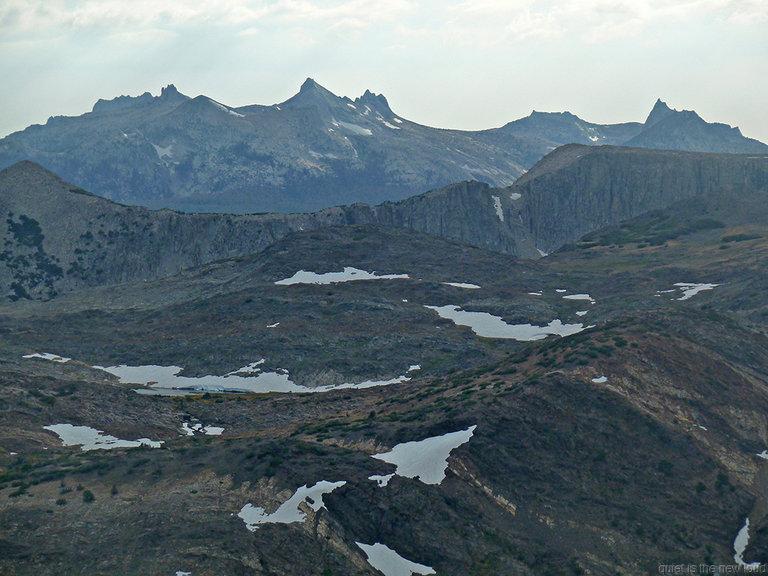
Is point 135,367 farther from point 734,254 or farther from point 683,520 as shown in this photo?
point 734,254

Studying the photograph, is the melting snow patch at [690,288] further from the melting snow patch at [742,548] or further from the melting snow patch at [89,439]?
the melting snow patch at [89,439]

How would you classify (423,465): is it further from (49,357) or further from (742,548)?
(49,357)

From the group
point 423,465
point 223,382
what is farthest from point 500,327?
point 423,465

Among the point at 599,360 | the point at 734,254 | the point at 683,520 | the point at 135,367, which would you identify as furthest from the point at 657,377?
the point at 734,254

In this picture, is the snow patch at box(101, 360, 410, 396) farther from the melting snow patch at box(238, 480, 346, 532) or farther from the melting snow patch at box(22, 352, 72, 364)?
the melting snow patch at box(238, 480, 346, 532)

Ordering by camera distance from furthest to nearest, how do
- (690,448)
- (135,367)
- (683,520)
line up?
(135,367), (690,448), (683,520)

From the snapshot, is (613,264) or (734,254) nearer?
(734,254)

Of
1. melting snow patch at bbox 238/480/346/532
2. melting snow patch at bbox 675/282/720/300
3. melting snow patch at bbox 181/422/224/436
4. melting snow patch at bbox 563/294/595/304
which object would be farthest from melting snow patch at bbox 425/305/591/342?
melting snow patch at bbox 238/480/346/532
